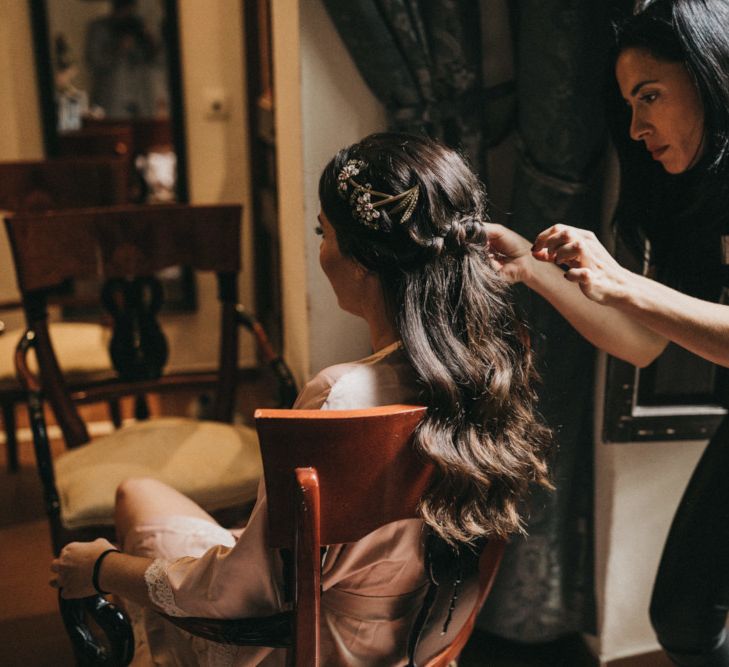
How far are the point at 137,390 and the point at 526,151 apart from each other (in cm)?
109

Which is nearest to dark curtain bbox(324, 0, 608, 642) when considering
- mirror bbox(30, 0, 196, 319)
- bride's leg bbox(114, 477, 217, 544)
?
bride's leg bbox(114, 477, 217, 544)

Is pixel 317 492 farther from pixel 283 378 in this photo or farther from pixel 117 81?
pixel 117 81

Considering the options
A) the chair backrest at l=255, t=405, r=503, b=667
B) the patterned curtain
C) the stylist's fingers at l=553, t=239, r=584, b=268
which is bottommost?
the chair backrest at l=255, t=405, r=503, b=667

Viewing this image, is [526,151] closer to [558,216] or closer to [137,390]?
[558,216]

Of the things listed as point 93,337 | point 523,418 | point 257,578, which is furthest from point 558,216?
point 93,337

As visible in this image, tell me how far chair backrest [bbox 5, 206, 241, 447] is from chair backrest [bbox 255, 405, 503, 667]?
3.75 feet

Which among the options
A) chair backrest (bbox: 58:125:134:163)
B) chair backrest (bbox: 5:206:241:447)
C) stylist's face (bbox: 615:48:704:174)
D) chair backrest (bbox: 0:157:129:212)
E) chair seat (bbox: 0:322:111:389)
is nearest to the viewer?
stylist's face (bbox: 615:48:704:174)

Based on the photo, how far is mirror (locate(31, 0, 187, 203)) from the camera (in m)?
3.45

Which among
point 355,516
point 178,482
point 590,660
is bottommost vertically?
point 590,660

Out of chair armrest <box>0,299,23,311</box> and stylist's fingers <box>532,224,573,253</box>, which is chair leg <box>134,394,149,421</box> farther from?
stylist's fingers <box>532,224,573,253</box>

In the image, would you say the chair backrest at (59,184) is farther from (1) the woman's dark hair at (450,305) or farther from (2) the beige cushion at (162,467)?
(1) the woman's dark hair at (450,305)

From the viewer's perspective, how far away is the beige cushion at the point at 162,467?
1688 millimetres

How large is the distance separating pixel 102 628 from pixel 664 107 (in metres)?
1.05

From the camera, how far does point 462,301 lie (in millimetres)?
1061
